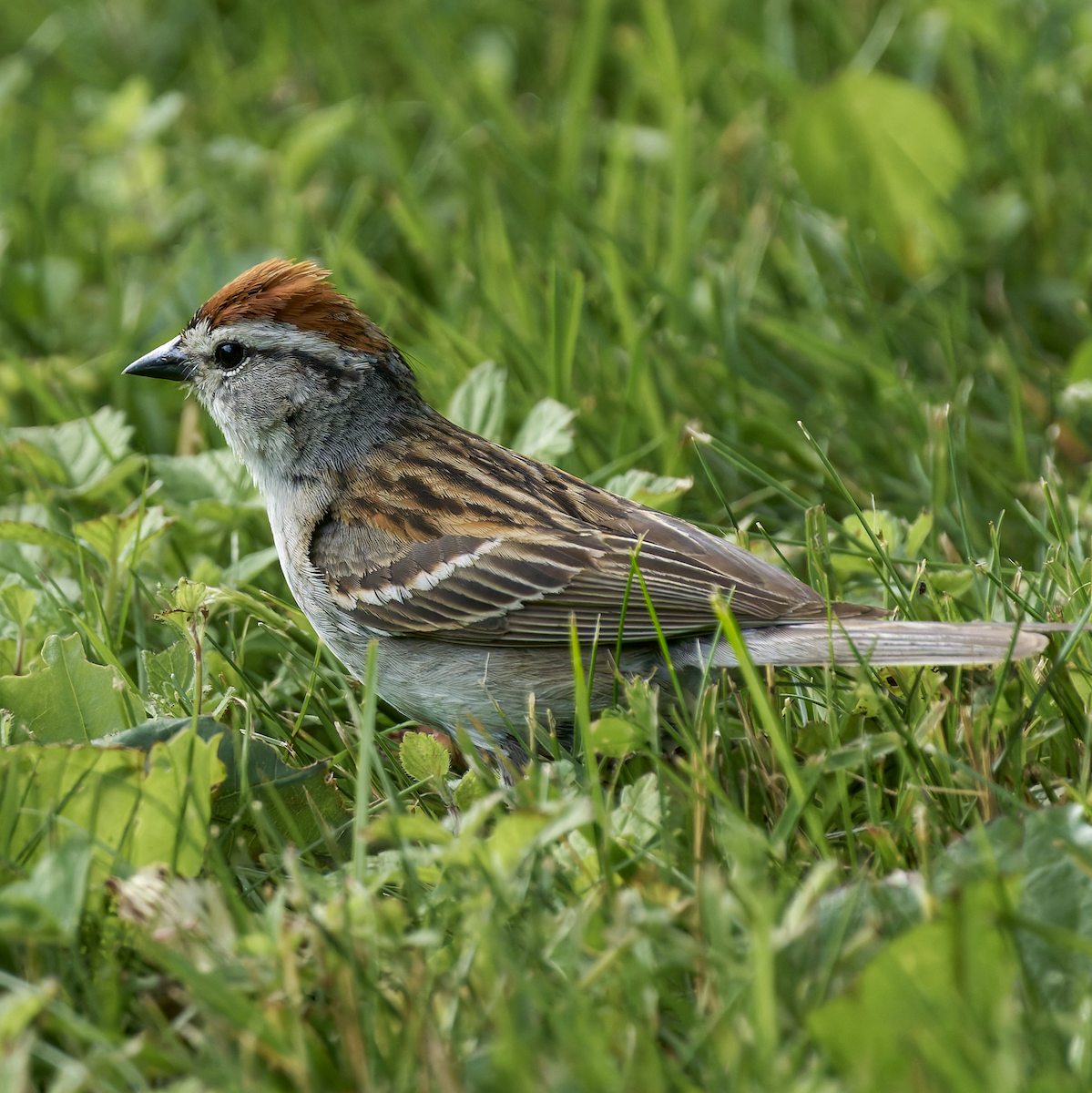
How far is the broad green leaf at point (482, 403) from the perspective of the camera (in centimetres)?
443

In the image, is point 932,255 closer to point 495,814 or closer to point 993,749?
point 993,749

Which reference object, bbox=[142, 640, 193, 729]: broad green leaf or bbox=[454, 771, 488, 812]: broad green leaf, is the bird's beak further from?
bbox=[454, 771, 488, 812]: broad green leaf

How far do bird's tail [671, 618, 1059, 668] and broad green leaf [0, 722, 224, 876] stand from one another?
120 centimetres

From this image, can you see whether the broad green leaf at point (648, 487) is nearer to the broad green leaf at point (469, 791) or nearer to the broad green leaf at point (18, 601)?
the broad green leaf at point (469, 791)

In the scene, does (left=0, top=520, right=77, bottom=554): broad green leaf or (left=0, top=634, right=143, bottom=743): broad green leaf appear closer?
(left=0, top=634, right=143, bottom=743): broad green leaf

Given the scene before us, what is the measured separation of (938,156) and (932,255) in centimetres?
48

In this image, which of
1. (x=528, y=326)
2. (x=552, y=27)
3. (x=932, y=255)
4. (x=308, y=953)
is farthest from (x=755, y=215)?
(x=308, y=953)

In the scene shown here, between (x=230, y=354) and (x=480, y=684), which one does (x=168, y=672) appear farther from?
(x=230, y=354)

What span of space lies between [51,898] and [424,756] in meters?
0.88

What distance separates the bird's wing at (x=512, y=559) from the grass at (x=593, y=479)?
0.67 feet

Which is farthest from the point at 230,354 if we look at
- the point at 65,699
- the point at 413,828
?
the point at 413,828

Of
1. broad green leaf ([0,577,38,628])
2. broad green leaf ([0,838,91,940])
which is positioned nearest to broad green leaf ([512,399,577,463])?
broad green leaf ([0,577,38,628])

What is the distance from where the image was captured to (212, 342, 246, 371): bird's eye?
13.5ft

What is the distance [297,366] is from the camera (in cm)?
408
